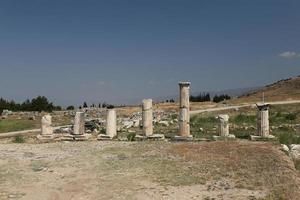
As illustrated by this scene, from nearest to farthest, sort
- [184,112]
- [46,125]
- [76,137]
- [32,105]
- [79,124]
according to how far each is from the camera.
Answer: [184,112] → [76,137] → [79,124] → [46,125] → [32,105]

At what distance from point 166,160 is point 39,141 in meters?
11.0

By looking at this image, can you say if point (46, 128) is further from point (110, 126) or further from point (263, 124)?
point (263, 124)

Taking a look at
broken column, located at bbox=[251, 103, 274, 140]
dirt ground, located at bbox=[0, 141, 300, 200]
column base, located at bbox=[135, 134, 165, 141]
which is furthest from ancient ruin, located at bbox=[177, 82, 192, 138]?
broken column, located at bbox=[251, 103, 274, 140]

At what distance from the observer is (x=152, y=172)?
55.7ft

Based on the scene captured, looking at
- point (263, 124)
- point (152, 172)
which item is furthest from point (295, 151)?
point (152, 172)

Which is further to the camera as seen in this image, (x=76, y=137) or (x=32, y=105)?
(x=32, y=105)

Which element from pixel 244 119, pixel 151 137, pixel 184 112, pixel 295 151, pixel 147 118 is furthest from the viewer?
pixel 244 119

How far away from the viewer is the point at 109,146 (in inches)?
914

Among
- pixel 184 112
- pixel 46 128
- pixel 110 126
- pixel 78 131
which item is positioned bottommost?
pixel 78 131

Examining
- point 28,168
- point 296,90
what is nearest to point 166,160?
point 28,168

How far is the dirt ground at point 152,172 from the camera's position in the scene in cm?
1463

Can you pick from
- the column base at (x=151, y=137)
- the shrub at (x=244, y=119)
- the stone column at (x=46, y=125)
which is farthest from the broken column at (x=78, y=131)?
the shrub at (x=244, y=119)

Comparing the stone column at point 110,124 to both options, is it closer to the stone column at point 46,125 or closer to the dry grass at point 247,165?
the stone column at point 46,125

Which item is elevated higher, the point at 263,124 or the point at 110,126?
the point at 263,124
